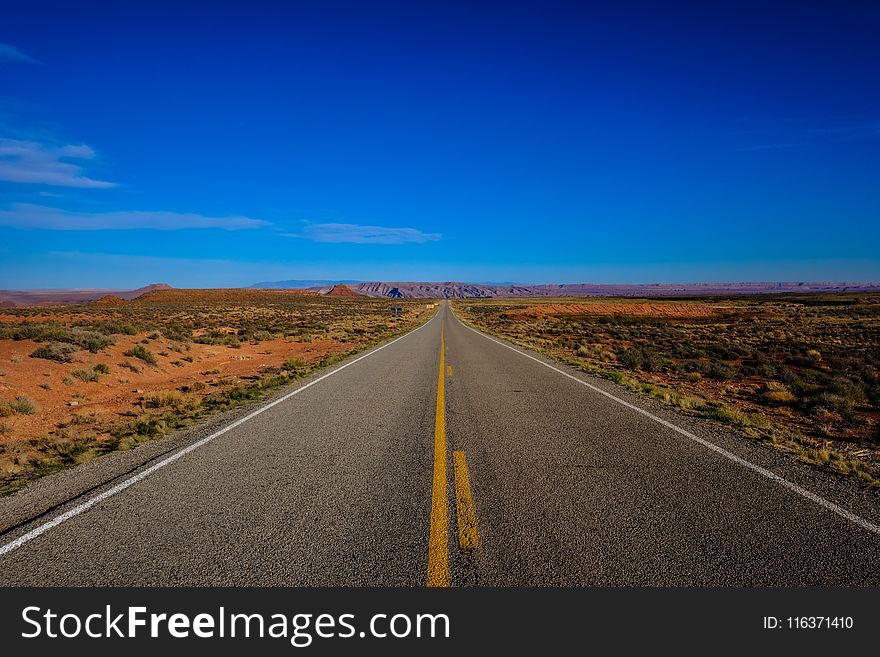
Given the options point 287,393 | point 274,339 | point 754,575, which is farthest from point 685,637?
point 274,339

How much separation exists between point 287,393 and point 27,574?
7.52 meters

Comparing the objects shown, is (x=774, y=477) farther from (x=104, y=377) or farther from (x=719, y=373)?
(x=104, y=377)

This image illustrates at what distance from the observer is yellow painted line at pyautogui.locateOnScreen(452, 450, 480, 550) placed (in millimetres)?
3711

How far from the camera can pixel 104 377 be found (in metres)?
14.2

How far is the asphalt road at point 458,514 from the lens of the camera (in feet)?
10.9

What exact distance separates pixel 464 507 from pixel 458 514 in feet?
0.60

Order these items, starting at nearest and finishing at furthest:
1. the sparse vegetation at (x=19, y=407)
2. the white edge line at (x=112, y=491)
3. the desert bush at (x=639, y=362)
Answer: the white edge line at (x=112, y=491)
the sparse vegetation at (x=19, y=407)
the desert bush at (x=639, y=362)

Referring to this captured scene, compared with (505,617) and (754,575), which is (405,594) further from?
(754,575)

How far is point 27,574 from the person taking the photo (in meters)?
3.35

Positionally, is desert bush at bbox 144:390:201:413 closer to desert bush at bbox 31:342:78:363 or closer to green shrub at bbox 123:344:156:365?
desert bush at bbox 31:342:78:363

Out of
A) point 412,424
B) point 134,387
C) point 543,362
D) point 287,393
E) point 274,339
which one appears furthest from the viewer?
point 274,339

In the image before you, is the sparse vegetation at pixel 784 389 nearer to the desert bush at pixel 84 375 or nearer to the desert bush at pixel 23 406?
the desert bush at pixel 23 406

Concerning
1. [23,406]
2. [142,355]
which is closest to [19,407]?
[23,406]

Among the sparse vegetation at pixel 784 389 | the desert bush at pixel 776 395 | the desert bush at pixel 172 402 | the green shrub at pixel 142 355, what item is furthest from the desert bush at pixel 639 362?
the green shrub at pixel 142 355
